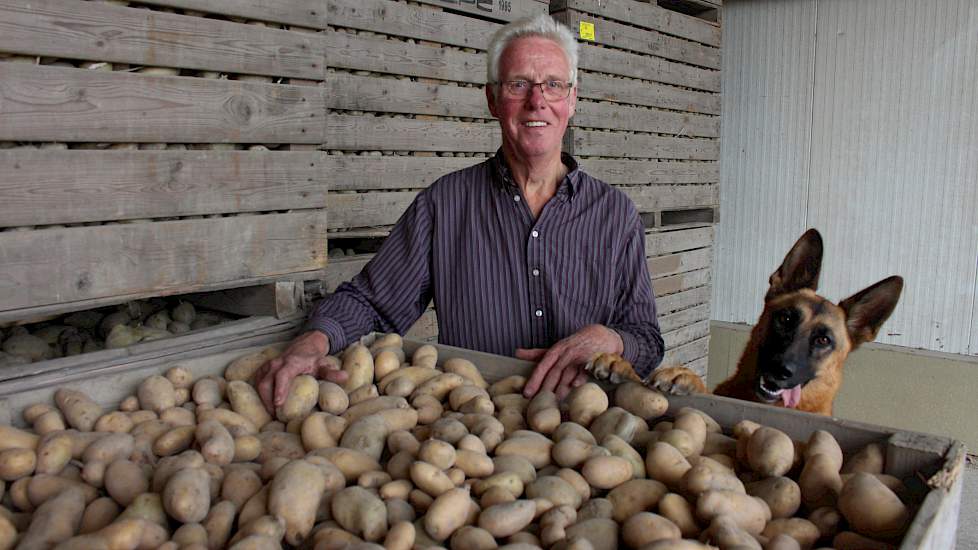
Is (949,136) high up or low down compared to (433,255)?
up

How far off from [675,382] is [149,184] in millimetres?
1466

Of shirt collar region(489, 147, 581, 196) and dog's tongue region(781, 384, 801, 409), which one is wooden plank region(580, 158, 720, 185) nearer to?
shirt collar region(489, 147, 581, 196)

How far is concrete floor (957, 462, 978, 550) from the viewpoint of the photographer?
14.0ft

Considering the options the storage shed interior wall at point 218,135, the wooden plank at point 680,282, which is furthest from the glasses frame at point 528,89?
the wooden plank at point 680,282

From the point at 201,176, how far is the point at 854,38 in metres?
4.98

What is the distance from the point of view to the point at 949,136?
215 inches

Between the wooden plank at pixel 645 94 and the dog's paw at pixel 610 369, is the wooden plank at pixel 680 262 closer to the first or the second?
the wooden plank at pixel 645 94

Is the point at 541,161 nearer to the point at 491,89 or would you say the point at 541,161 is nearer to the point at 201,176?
the point at 491,89

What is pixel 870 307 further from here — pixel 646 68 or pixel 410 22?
pixel 646 68

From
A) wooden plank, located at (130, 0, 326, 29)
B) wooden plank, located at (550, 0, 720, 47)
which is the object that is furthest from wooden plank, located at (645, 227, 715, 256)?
wooden plank, located at (130, 0, 326, 29)

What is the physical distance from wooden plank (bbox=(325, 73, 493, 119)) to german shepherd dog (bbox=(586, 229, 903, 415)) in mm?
1711

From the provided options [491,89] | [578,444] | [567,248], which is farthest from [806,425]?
[491,89]

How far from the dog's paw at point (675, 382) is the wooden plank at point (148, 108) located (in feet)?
4.62

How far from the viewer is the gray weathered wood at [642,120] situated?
4539 millimetres
